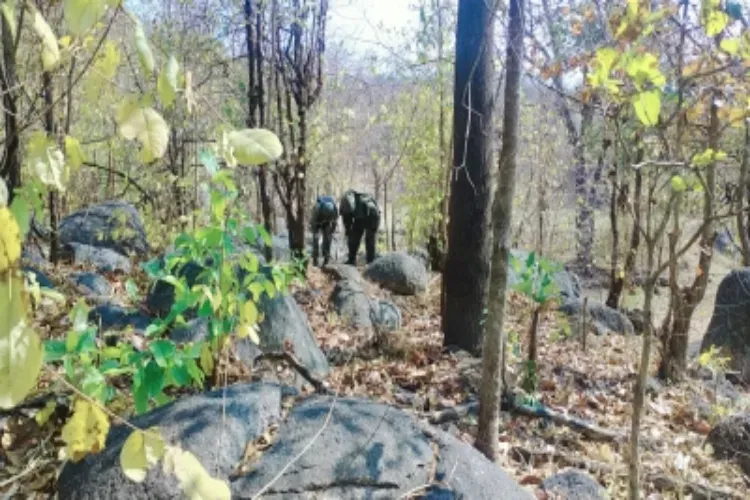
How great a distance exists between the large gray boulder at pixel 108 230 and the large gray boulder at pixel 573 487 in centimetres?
655

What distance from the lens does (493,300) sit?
303 cm

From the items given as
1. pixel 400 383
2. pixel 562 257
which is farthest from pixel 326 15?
pixel 562 257

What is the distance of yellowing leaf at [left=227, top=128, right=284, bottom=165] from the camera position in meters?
0.71

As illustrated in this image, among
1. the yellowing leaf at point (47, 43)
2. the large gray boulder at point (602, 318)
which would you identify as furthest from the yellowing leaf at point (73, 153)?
the large gray boulder at point (602, 318)

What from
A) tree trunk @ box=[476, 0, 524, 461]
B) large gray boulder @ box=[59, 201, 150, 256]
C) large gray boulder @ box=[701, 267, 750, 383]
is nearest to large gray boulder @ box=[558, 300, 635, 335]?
large gray boulder @ box=[701, 267, 750, 383]

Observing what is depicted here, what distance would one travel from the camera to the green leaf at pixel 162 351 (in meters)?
2.02

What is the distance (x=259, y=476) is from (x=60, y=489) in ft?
2.21

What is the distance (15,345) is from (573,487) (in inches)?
117

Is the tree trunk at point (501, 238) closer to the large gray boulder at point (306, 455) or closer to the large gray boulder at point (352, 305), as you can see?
the large gray boulder at point (306, 455)

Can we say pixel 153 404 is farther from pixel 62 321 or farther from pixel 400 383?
pixel 400 383

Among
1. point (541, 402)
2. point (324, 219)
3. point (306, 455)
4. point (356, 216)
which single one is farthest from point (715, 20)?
point (356, 216)

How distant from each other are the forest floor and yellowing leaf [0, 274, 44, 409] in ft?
6.58

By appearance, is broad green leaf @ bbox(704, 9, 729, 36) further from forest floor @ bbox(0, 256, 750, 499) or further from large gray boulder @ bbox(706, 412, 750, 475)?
large gray boulder @ bbox(706, 412, 750, 475)

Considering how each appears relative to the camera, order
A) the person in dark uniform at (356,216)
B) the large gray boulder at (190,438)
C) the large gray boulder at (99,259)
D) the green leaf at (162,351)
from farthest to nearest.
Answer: the person in dark uniform at (356,216), the large gray boulder at (99,259), the green leaf at (162,351), the large gray boulder at (190,438)
